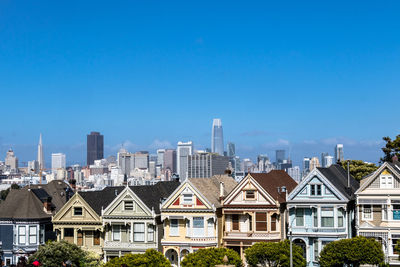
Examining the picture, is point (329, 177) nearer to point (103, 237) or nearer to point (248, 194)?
point (248, 194)

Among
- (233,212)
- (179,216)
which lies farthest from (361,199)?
(179,216)

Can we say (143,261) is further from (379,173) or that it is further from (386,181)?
(386,181)

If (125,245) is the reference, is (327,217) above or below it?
above

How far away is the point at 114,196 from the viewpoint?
209 ft

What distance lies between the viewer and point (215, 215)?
56531 millimetres

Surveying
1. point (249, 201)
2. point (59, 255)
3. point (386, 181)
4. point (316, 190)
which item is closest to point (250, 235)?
point (249, 201)

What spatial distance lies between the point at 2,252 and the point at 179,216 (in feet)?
56.0

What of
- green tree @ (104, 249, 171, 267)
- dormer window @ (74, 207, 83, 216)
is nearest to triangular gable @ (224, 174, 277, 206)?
green tree @ (104, 249, 171, 267)

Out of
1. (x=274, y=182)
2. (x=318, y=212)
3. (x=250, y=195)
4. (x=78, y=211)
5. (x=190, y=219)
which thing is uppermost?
(x=274, y=182)

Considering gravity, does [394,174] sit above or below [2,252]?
above

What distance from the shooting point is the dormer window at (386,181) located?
53188 mm

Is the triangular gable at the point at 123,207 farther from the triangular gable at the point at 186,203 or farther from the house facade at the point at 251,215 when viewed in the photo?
the house facade at the point at 251,215

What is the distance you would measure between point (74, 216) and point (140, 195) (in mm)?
6297

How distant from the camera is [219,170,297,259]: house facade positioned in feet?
184
